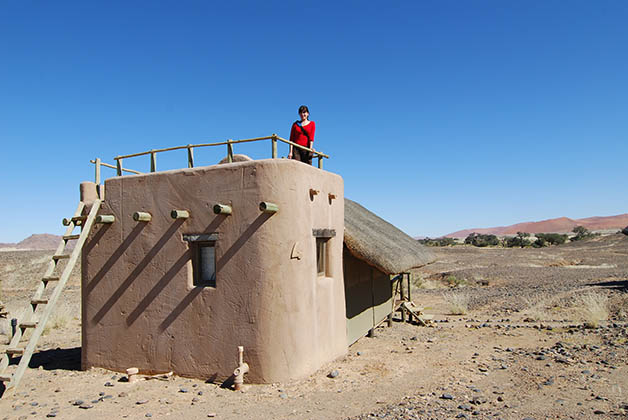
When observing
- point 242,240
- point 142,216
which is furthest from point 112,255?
point 242,240

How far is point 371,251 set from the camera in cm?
990

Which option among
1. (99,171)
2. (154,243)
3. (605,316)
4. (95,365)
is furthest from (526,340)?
(99,171)

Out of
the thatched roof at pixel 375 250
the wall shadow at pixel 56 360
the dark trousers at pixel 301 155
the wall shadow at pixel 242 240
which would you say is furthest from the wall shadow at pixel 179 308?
the thatched roof at pixel 375 250

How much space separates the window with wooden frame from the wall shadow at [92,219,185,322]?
262 cm

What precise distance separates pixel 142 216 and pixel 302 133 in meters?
3.52

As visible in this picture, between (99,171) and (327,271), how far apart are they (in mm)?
5033

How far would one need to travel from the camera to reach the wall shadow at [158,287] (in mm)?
8305

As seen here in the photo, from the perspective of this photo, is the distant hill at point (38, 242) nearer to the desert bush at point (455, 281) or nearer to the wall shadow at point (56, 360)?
the desert bush at point (455, 281)

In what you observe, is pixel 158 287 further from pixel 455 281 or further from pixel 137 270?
pixel 455 281

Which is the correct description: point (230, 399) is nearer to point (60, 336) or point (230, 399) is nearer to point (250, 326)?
point (250, 326)

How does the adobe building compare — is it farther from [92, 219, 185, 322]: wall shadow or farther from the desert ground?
the desert ground

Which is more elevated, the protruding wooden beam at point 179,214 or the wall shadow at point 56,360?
the protruding wooden beam at point 179,214

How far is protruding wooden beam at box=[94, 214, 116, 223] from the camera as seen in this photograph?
884 cm

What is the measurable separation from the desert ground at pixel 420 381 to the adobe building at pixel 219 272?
460 mm
